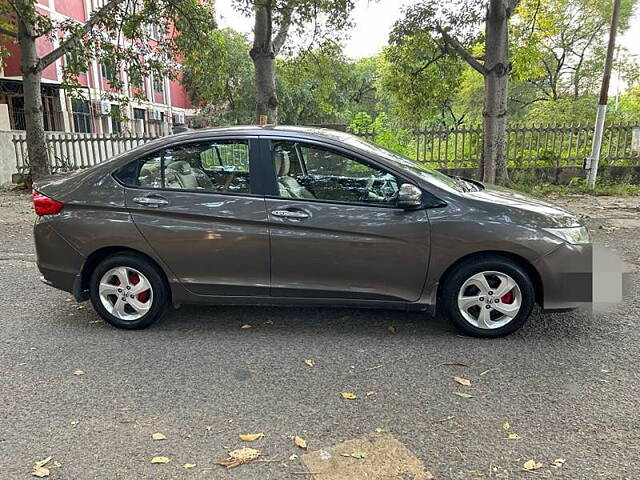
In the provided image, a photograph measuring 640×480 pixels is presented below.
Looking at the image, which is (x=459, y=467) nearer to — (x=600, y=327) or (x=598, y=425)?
(x=598, y=425)

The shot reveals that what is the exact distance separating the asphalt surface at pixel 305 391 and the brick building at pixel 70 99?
14.5 m

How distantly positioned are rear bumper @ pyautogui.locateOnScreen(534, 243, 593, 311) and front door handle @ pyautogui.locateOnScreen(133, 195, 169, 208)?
2.97m

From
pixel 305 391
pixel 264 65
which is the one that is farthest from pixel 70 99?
pixel 305 391

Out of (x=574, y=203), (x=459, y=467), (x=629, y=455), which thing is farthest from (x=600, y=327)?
(x=574, y=203)

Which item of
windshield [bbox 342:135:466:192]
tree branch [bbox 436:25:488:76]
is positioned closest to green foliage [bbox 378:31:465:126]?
tree branch [bbox 436:25:488:76]

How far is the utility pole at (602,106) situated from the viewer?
11.5 m

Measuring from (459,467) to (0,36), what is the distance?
14907 mm

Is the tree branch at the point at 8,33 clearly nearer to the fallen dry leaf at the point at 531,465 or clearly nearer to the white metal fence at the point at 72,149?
the white metal fence at the point at 72,149

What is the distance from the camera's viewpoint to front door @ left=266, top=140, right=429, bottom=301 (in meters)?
3.76

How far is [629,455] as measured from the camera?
99.1 inches

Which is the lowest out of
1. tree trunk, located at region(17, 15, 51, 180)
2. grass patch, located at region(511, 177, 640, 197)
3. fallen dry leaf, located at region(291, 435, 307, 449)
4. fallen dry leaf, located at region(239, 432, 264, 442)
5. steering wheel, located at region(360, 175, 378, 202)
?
fallen dry leaf, located at region(291, 435, 307, 449)

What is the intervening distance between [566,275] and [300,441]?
7.88 ft

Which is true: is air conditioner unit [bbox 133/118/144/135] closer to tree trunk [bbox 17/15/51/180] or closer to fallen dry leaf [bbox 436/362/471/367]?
tree trunk [bbox 17/15/51/180]

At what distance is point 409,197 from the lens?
3682 millimetres
